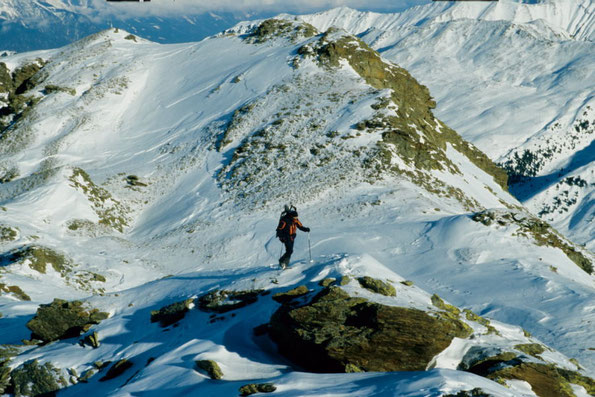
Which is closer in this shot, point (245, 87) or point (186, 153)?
point (186, 153)

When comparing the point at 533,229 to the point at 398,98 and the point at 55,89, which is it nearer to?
the point at 398,98

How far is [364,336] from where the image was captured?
427 inches

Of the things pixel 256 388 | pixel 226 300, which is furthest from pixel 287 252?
pixel 256 388

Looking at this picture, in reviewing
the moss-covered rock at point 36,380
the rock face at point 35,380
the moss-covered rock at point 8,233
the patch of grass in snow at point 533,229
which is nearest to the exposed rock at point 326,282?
the moss-covered rock at point 36,380

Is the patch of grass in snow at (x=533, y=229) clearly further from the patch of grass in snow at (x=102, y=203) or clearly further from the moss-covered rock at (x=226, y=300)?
the patch of grass in snow at (x=102, y=203)

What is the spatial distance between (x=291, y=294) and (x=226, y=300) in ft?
9.05

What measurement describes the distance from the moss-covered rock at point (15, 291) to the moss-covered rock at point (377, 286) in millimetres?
17914

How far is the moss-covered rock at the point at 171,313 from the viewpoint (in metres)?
15.1

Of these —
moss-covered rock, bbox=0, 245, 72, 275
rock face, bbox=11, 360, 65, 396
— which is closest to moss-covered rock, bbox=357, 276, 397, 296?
rock face, bbox=11, 360, 65, 396

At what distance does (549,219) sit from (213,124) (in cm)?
16897

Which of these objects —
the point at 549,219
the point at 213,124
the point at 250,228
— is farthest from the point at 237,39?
the point at 549,219

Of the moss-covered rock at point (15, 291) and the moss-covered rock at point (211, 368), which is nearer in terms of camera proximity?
the moss-covered rock at point (211, 368)

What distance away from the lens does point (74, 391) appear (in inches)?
504

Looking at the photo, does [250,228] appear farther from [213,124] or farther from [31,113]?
[31,113]
